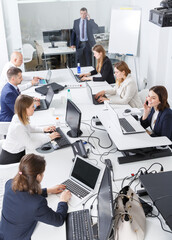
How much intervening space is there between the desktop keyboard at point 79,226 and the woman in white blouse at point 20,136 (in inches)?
41.1

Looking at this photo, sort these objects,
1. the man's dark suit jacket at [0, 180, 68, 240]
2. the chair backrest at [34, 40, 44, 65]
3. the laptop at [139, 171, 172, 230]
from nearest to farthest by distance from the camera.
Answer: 1. the laptop at [139, 171, 172, 230]
2. the man's dark suit jacket at [0, 180, 68, 240]
3. the chair backrest at [34, 40, 44, 65]

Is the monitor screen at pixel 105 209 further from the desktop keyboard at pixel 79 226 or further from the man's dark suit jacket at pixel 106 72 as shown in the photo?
the man's dark suit jacket at pixel 106 72

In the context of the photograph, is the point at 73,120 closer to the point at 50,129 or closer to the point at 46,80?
the point at 50,129

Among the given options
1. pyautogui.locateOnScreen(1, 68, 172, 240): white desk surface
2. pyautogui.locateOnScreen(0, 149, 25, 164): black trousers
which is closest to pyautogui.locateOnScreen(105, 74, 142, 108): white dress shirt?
pyautogui.locateOnScreen(1, 68, 172, 240): white desk surface

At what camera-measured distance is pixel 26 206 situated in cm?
192

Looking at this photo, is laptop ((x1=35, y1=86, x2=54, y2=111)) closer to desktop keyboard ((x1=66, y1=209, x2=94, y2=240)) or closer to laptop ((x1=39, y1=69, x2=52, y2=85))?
laptop ((x1=39, y1=69, x2=52, y2=85))

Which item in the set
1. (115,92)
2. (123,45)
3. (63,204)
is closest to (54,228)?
(63,204)

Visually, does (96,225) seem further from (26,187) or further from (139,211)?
(26,187)

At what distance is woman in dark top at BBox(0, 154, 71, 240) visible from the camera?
1924mm

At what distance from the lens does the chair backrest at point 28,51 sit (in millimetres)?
6418

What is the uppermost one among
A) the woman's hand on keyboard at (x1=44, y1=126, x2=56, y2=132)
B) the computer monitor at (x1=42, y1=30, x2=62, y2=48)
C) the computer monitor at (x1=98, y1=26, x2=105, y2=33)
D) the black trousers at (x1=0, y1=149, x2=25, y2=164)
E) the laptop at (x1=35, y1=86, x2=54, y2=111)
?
the computer monitor at (x1=98, y1=26, x2=105, y2=33)

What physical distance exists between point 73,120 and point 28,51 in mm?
3872

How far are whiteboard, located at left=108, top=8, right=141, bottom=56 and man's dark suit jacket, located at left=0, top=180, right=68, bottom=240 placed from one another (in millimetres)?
4947

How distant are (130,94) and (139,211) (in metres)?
2.20
